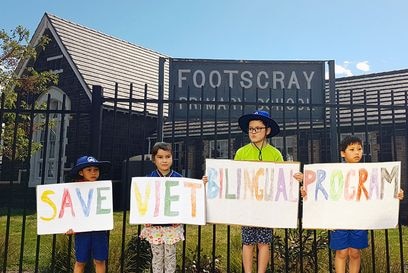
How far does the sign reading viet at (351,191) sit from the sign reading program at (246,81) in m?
1.27

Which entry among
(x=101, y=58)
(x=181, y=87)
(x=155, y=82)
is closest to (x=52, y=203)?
(x=181, y=87)

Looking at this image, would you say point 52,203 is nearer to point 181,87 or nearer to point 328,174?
point 181,87

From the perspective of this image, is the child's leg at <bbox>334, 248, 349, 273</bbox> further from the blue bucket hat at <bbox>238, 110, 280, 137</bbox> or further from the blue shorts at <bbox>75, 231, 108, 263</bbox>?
the blue shorts at <bbox>75, 231, 108, 263</bbox>

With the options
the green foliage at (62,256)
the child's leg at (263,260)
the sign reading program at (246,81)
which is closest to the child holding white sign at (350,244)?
the child's leg at (263,260)

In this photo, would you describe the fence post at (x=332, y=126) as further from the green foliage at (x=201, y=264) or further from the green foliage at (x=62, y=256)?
the green foliage at (x=62, y=256)

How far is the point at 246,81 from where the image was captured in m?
5.17

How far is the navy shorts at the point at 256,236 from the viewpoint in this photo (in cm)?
381

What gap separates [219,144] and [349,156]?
43.0 feet

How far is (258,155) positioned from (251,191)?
349mm

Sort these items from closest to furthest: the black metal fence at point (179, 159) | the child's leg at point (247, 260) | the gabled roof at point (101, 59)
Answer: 1. the child's leg at point (247, 260)
2. the black metal fence at point (179, 159)
3. the gabled roof at point (101, 59)

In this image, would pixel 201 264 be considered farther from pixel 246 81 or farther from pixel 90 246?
pixel 246 81

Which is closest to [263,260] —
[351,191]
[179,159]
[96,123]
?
[351,191]

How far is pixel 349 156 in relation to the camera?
3957 mm

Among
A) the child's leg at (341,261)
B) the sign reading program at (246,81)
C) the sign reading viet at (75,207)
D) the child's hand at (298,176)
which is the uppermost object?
the sign reading program at (246,81)
